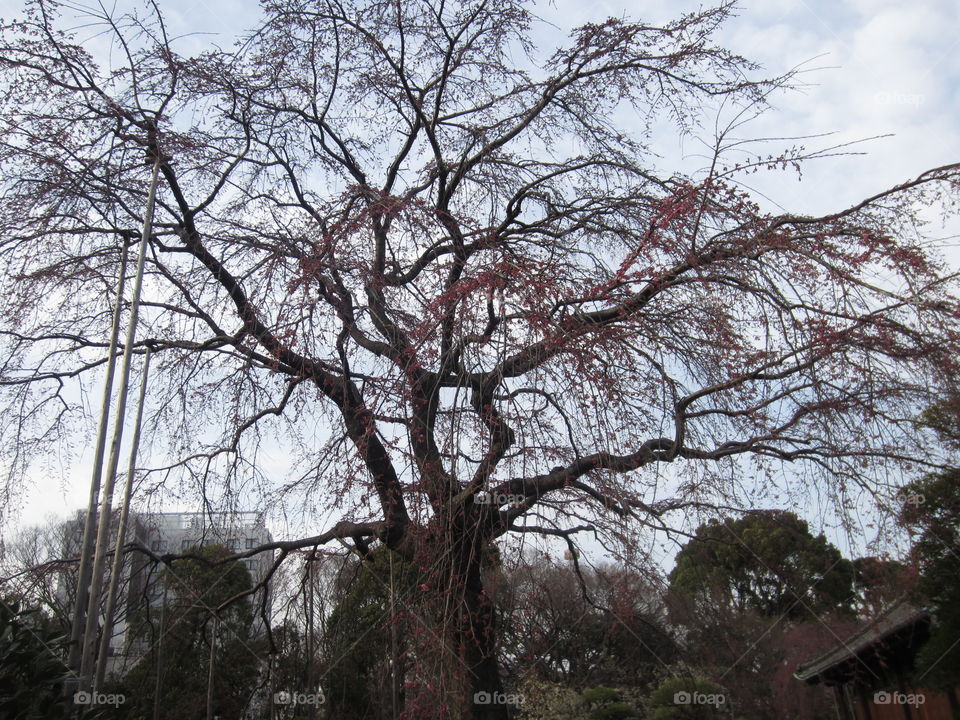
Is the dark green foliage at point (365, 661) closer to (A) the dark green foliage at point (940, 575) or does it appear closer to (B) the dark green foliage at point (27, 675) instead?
(A) the dark green foliage at point (940, 575)

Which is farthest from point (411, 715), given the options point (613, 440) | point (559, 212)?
point (559, 212)

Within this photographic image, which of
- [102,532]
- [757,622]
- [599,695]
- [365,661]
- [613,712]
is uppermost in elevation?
[102,532]

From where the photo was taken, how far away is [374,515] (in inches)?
200

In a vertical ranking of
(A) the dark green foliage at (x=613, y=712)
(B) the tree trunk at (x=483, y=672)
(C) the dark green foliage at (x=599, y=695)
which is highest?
(B) the tree trunk at (x=483, y=672)

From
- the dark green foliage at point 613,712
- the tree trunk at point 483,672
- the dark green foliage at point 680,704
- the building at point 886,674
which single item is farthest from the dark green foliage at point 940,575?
the dark green foliage at point 613,712

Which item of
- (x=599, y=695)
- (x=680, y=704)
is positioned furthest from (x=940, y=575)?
(x=599, y=695)

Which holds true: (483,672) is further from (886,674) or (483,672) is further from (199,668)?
(199,668)

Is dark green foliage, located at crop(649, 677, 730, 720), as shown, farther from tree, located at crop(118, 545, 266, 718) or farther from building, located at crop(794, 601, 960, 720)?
tree, located at crop(118, 545, 266, 718)

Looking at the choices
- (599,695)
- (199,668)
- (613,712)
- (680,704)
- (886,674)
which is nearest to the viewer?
(886,674)

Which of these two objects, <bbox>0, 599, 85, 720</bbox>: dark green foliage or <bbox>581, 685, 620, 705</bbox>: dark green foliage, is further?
<bbox>581, 685, 620, 705</bbox>: dark green foliage

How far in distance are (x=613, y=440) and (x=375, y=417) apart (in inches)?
54.2

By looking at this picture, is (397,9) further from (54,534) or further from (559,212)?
(54,534)

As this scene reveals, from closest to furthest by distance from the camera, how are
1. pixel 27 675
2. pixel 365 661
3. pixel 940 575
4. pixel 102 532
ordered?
pixel 27 675, pixel 102 532, pixel 940 575, pixel 365 661

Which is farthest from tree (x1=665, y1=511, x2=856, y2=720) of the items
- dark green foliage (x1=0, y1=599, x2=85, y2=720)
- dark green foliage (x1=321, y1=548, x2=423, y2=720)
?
dark green foliage (x1=0, y1=599, x2=85, y2=720)
